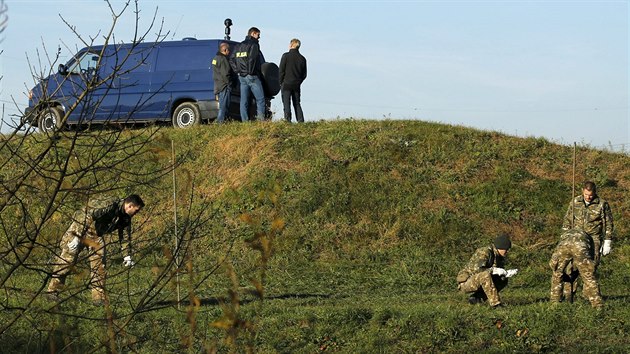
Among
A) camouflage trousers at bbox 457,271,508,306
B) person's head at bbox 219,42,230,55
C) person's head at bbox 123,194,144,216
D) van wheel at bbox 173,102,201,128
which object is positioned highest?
person's head at bbox 219,42,230,55

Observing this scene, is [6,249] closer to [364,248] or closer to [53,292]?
[53,292]

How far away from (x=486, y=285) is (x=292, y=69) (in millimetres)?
9430

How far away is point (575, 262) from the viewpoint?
13.9 m

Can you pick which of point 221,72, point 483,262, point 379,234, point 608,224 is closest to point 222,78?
point 221,72

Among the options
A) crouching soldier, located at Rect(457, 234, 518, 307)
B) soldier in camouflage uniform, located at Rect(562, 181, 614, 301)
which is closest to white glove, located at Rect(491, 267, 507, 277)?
crouching soldier, located at Rect(457, 234, 518, 307)

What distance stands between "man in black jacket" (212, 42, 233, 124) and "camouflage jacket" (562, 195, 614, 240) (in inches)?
346

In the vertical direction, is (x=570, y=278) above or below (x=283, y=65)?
below

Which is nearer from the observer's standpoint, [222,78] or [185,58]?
[222,78]

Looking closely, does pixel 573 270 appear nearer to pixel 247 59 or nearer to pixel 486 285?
pixel 486 285

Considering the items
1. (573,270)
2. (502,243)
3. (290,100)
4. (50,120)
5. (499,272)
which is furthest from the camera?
(290,100)

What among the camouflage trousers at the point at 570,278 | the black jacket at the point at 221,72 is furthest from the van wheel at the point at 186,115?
the camouflage trousers at the point at 570,278

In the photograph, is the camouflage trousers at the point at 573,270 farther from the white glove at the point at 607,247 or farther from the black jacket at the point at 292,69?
the black jacket at the point at 292,69

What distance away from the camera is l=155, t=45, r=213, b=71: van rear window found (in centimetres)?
2367

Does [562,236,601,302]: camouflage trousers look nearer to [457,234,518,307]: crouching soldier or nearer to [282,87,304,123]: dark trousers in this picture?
[457,234,518,307]: crouching soldier
